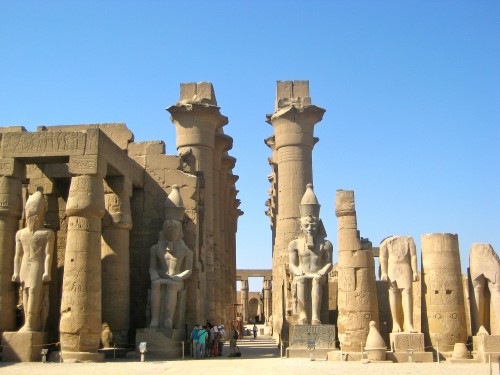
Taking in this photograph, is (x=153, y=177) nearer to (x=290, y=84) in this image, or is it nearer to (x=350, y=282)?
A: (x=350, y=282)

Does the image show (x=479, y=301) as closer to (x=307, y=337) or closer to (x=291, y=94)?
(x=307, y=337)

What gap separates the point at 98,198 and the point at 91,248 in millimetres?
1135

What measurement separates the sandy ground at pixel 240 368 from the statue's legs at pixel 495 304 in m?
1.87

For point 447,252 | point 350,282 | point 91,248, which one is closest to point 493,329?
point 447,252

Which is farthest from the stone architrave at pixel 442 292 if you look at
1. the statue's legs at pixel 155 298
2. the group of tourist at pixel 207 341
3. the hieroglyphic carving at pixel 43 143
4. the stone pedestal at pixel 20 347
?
the stone pedestal at pixel 20 347

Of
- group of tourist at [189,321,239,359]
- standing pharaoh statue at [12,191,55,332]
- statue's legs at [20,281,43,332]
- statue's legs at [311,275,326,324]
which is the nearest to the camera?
statue's legs at [20,281,43,332]

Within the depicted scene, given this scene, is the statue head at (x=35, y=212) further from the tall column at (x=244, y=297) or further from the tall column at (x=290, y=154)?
the tall column at (x=244, y=297)

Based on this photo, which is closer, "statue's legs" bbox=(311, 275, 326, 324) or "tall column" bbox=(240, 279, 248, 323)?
"statue's legs" bbox=(311, 275, 326, 324)

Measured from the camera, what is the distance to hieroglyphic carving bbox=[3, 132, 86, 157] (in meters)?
14.6

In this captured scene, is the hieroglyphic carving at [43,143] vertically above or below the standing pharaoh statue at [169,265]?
above

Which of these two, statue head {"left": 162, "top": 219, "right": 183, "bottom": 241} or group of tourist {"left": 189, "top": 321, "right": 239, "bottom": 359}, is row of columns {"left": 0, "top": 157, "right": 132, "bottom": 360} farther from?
group of tourist {"left": 189, "top": 321, "right": 239, "bottom": 359}

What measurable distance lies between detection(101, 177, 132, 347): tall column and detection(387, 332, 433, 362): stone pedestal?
6577 mm

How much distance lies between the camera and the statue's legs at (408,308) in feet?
49.9

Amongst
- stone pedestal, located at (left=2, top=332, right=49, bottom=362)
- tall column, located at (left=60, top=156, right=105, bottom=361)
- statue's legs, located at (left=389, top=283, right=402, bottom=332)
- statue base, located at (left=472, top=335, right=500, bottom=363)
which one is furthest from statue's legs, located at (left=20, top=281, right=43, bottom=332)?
statue base, located at (left=472, top=335, right=500, bottom=363)
